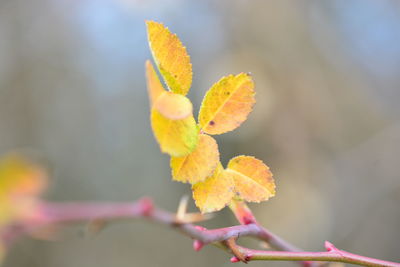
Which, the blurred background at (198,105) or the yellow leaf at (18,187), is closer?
the yellow leaf at (18,187)

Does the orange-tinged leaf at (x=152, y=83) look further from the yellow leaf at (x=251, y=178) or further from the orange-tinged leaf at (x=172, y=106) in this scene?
the yellow leaf at (x=251, y=178)

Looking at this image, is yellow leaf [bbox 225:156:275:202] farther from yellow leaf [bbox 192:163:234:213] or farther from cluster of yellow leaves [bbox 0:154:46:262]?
cluster of yellow leaves [bbox 0:154:46:262]

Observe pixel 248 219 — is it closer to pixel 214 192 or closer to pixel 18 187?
pixel 214 192

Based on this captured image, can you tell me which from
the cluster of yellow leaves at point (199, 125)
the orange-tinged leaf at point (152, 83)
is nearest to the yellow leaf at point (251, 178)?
the cluster of yellow leaves at point (199, 125)

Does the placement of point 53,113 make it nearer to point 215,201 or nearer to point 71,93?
point 71,93

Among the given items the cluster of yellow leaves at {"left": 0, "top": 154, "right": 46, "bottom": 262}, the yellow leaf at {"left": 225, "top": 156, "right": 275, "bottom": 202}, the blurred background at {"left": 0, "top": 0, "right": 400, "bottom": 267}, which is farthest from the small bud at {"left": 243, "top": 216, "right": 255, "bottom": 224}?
the blurred background at {"left": 0, "top": 0, "right": 400, "bottom": 267}

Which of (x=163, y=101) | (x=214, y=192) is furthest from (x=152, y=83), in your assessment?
(x=214, y=192)

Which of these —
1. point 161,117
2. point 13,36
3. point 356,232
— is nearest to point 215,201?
point 161,117
